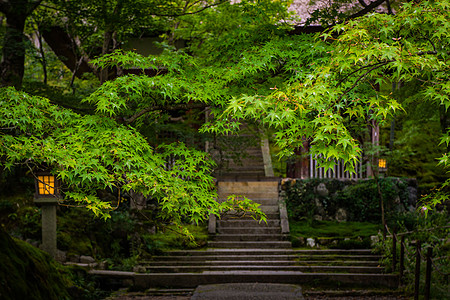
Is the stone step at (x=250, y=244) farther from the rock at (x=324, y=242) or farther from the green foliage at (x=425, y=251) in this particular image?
the green foliage at (x=425, y=251)

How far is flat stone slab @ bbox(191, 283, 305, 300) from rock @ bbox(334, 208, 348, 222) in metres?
4.93

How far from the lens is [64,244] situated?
11406 millimetres

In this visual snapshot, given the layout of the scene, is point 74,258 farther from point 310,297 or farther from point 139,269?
point 310,297

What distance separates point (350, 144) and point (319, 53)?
83.8 inches

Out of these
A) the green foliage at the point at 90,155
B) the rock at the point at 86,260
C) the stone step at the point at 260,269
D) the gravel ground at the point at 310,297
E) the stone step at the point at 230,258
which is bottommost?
the gravel ground at the point at 310,297

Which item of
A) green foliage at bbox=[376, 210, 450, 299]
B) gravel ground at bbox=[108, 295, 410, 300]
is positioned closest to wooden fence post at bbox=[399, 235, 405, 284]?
green foliage at bbox=[376, 210, 450, 299]

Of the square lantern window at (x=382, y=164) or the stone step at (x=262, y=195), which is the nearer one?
the square lantern window at (x=382, y=164)

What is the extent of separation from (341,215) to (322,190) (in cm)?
104

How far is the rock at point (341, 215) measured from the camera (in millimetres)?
15180

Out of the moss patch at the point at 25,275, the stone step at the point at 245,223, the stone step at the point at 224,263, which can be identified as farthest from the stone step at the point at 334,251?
the moss patch at the point at 25,275

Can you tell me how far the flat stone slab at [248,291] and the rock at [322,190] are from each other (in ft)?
16.8

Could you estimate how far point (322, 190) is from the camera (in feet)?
50.6

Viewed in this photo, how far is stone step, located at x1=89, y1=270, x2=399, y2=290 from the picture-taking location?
1104 cm

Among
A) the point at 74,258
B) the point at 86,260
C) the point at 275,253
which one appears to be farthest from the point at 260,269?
the point at 74,258
